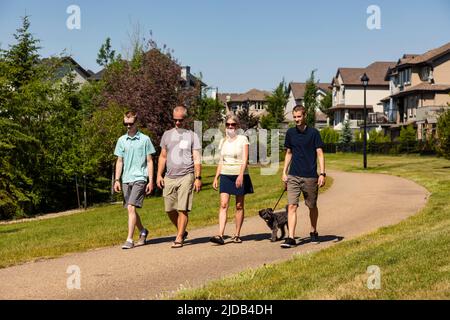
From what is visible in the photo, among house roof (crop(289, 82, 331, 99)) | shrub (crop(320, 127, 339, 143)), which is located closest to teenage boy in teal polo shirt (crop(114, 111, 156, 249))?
shrub (crop(320, 127, 339, 143))

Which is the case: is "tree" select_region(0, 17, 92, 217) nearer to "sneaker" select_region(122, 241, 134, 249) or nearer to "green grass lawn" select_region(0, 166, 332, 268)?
"green grass lawn" select_region(0, 166, 332, 268)

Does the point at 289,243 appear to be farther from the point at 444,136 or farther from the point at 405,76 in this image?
the point at 405,76

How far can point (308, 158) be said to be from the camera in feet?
30.8

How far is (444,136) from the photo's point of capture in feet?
103

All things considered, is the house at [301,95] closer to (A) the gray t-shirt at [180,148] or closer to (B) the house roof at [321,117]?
(B) the house roof at [321,117]

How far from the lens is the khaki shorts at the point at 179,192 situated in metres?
9.44

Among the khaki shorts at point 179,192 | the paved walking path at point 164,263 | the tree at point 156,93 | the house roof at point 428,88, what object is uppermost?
the house roof at point 428,88

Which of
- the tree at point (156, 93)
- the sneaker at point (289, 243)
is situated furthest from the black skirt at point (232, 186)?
the tree at point (156, 93)

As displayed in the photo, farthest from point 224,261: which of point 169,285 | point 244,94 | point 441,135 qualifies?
point 244,94

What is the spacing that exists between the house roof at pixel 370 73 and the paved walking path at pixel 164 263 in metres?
71.6

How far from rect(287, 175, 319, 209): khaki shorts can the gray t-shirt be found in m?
1.54

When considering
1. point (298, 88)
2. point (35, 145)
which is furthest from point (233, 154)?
point (298, 88)

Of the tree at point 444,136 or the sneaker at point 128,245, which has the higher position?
the tree at point 444,136
